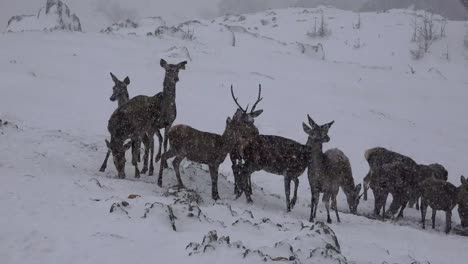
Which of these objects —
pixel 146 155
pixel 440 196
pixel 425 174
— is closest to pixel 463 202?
pixel 440 196

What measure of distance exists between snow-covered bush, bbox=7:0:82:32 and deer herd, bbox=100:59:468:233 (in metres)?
40.0

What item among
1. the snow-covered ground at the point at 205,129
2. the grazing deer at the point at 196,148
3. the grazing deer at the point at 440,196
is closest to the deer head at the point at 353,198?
the snow-covered ground at the point at 205,129

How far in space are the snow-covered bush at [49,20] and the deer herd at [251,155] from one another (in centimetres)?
3999

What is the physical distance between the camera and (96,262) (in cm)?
539

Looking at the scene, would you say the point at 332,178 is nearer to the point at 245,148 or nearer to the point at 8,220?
the point at 245,148

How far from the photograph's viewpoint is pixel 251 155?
12.4 metres

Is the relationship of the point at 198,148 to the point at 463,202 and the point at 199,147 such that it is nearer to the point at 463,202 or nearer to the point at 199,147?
the point at 199,147

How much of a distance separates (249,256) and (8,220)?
3267mm

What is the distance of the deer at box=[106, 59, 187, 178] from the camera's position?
36.8 feet

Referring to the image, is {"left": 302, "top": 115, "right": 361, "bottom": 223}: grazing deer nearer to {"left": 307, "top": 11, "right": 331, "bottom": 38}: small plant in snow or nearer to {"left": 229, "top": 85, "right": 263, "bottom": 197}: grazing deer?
{"left": 229, "top": 85, "right": 263, "bottom": 197}: grazing deer

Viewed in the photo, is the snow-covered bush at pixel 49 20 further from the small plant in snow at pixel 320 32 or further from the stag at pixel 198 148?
the stag at pixel 198 148

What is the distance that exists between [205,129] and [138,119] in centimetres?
1011

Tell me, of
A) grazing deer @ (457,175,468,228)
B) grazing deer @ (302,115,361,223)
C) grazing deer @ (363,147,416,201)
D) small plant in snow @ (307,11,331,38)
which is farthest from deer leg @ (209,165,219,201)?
small plant in snow @ (307,11,331,38)

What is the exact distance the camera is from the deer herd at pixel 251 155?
1121 cm
